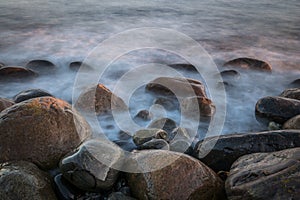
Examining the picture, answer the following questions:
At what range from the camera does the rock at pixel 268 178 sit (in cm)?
212

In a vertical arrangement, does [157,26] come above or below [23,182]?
above

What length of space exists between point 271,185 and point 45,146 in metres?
1.93

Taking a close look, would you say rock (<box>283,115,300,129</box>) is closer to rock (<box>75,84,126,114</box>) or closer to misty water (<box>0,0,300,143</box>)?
misty water (<box>0,0,300,143</box>)

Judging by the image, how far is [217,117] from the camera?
14.1 feet

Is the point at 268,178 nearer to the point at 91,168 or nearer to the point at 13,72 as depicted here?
the point at 91,168

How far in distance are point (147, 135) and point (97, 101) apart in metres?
1.05

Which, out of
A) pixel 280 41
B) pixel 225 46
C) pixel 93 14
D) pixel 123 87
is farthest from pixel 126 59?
pixel 93 14

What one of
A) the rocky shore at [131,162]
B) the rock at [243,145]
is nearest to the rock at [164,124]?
the rocky shore at [131,162]

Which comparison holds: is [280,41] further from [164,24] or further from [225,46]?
[164,24]

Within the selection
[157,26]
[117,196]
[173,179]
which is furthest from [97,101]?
[157,26]

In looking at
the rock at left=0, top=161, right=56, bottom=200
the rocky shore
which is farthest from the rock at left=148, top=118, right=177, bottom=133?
the rock at left=0, top=161, right=56, bottom=200

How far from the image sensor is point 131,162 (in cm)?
271

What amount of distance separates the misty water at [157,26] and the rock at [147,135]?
39 centimetres

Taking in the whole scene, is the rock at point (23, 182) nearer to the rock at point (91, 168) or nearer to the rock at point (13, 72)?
the rock at point (91, 168)
